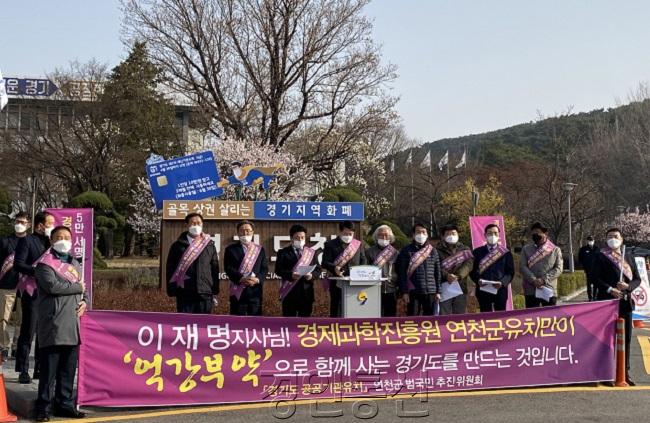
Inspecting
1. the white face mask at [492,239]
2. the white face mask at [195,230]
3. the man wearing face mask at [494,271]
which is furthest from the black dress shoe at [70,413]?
the white face mask at [492,239]

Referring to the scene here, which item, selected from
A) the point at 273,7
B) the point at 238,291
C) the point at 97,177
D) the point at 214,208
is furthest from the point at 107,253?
the point at 238,291

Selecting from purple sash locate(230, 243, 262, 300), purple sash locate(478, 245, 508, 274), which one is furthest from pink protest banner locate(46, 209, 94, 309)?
purple sash locate(478, 245, 508, 274)

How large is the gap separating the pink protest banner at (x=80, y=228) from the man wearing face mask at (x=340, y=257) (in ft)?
10.2

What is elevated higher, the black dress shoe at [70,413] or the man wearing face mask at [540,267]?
the man wearing face mask at [540,267]

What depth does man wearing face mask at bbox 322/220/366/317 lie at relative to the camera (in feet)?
29.9

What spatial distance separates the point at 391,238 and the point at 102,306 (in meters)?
5.61

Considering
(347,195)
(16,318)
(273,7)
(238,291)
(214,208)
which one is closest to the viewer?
(238,291)

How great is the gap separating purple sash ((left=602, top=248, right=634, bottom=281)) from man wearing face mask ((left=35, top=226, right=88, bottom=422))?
6.03 metres

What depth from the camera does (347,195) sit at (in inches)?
946

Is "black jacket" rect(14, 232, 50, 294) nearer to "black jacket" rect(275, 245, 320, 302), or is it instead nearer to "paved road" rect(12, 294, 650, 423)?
"paved road" rect(12, 294, 650, 423)

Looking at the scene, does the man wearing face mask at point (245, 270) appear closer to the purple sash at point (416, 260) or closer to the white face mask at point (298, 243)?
the white face mask at point (298, 243)

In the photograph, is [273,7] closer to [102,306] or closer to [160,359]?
[102,306]

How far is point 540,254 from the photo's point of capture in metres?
8.75

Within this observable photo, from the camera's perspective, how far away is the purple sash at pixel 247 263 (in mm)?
8289
